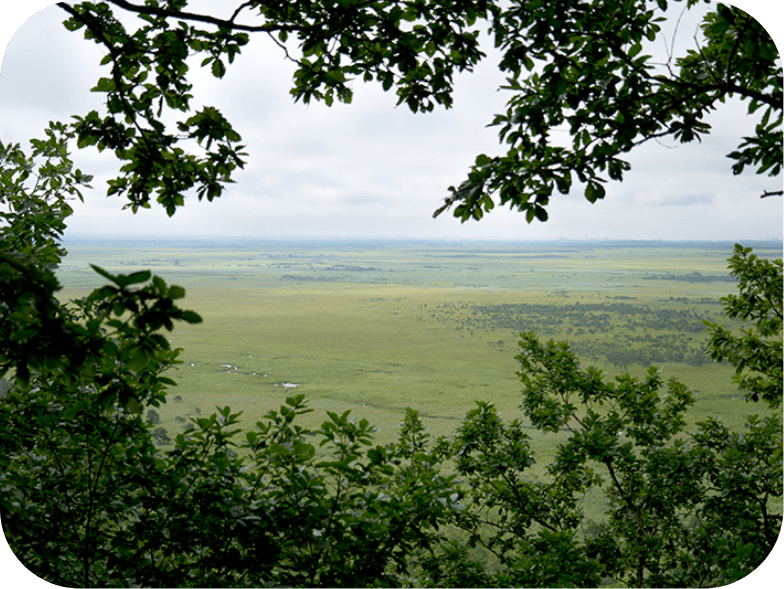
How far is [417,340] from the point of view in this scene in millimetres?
31938

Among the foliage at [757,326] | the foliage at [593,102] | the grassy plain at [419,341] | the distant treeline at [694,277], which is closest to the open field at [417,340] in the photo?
the grassy plain at [419,341]

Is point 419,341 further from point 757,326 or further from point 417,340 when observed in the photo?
point 757,326

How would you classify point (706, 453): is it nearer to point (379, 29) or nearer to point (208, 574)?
point (208, 574)

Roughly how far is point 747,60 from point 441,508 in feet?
7.43

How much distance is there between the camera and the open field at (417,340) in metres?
18.0

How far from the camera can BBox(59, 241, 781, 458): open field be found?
1795 cm

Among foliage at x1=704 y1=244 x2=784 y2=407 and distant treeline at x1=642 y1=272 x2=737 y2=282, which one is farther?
distant treeline at x1=642 y1=272 x2=737 y2=282

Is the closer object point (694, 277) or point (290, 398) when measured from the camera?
point (290, 398)

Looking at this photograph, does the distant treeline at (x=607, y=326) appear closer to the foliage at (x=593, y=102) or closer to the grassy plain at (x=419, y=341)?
the grassy plain at (x=419, y=341)

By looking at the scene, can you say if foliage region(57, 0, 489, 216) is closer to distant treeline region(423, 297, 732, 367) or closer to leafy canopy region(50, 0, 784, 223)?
leafy canopy region(50, 0, 784, 223)

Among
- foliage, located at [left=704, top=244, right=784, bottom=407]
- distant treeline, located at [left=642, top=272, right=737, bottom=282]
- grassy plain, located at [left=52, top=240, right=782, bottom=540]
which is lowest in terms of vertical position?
grassy plain, located at [left=52, top=240, right=782, bottom=540]

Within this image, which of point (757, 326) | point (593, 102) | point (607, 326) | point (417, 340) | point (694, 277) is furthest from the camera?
point (694, 277)

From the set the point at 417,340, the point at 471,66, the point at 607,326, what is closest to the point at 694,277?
the point at 607,326

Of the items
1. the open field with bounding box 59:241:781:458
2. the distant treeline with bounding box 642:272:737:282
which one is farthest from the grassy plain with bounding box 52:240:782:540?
the distant treeline with bounding box 642:272:737:282
